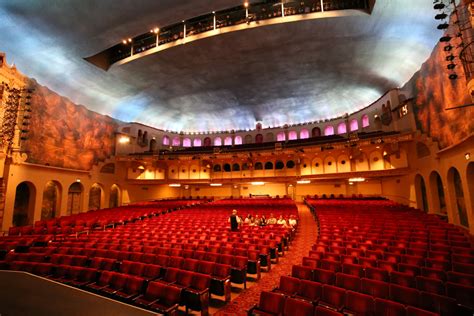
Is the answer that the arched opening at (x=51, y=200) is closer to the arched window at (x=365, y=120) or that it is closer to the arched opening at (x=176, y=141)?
the arched opening at (x=176, y=141)

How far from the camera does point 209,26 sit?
580 inches

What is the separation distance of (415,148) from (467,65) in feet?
24.8

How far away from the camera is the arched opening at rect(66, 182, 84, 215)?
57.8 feet

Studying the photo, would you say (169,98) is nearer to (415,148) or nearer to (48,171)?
(48,171)

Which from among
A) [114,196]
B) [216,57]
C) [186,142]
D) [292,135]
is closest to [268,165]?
[292,135]

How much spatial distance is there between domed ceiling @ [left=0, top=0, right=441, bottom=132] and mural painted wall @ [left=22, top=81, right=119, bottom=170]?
102 cm

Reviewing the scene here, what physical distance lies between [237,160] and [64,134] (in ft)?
49.0

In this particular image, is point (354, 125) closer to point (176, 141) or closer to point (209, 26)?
point (209, 26)

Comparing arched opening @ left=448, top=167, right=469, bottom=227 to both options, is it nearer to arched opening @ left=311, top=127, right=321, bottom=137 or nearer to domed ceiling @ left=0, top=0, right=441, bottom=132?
domed ceiling @ left=0, top=0, right=441, bottom=132

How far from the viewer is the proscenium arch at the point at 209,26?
1332 centimetres

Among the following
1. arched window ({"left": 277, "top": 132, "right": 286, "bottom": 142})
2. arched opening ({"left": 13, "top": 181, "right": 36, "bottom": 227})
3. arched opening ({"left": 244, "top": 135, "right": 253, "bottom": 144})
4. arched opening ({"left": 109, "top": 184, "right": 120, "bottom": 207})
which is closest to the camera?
arched opening ({"left": 13, "top": 181, "right": 36, "bottom": 227})

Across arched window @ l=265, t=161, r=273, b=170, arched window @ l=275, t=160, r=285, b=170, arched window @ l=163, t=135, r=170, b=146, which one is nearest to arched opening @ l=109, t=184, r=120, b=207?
arched window @ l=163, t=135, r=170, b=146

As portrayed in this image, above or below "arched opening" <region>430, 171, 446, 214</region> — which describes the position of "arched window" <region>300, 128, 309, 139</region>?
above

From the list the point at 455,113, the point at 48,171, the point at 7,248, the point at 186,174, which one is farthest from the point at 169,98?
the point at 455,113
